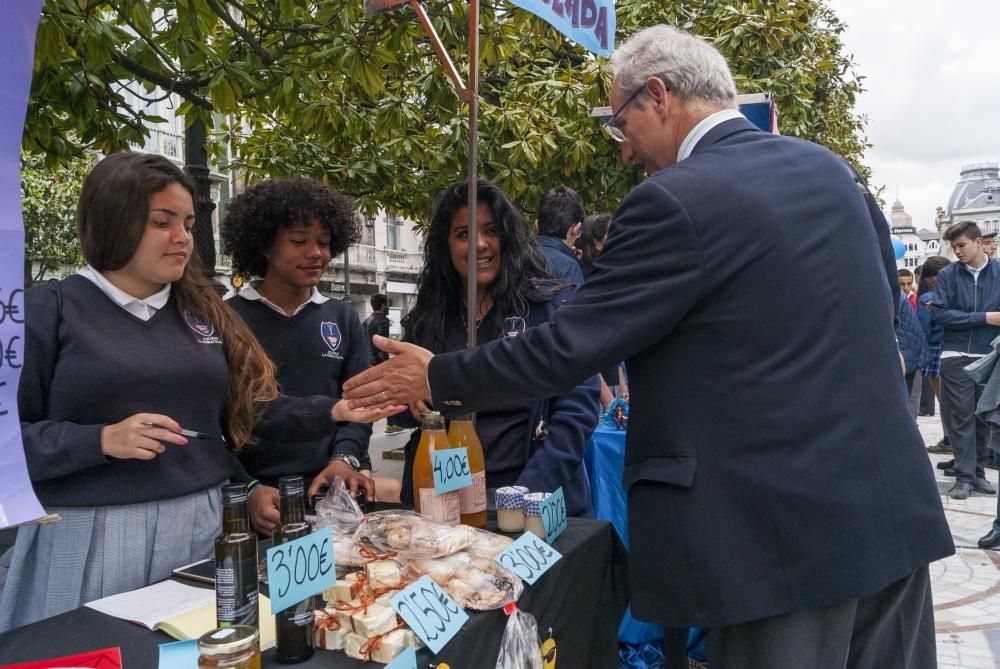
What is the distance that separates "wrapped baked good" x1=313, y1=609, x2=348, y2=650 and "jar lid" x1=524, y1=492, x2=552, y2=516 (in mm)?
667

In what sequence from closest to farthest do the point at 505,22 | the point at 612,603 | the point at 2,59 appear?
1. the point at 2,59
2. the point at 612,603
3. the point at 505,22

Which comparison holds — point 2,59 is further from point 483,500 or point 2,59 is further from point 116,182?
point 483,500

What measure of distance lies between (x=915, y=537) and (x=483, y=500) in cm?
107

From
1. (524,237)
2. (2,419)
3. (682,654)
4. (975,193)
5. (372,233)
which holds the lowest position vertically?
(682,654)

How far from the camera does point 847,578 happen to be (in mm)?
1441

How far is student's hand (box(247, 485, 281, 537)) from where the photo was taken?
2.07 metres

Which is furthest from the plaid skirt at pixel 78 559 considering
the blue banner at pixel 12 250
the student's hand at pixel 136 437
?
the blue banner at pixel 12 250

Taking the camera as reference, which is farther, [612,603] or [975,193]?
[975,193]

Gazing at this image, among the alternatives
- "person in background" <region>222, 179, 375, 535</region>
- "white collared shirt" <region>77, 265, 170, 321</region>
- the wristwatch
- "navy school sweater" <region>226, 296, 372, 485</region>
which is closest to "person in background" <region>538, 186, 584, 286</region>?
"person in background" <region>222, 179, 375, 535</region>

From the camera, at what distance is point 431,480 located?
1.96 meters

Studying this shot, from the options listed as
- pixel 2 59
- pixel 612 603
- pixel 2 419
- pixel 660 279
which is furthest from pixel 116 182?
pixel 612 603

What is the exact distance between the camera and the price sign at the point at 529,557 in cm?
159

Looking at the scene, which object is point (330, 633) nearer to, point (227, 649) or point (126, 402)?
point (227, 649)

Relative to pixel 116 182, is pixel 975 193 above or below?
above
